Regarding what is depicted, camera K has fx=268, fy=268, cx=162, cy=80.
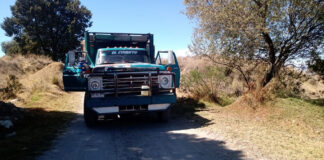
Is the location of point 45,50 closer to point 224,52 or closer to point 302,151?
point 224,52

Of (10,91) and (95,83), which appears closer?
(95,83)

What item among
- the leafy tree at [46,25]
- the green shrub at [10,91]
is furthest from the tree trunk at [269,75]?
the leafy tree at [46,25]

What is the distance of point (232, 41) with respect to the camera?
8766 millimetres

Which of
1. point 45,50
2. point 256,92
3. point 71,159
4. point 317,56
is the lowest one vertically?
point 71,159

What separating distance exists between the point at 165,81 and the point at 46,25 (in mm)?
26138

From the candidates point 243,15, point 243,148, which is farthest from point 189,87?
point 243,148

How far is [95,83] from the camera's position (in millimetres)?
6613

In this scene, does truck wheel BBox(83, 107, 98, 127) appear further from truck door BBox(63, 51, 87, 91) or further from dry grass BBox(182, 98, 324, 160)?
dry grass BBox(182, 98, 324, 160)

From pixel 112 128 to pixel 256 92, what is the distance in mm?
4530

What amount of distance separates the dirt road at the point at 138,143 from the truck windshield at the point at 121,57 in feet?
6.52

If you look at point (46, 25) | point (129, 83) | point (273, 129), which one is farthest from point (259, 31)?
point (46, 25)

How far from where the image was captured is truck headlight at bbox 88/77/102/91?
21.6ft

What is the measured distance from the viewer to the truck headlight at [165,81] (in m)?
7.05

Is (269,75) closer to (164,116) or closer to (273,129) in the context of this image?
(273,129)
